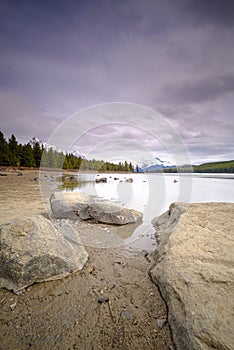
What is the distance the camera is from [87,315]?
2.22 m

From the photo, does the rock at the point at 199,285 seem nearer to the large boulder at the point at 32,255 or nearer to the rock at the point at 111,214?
the large boulder at the point at 32,255

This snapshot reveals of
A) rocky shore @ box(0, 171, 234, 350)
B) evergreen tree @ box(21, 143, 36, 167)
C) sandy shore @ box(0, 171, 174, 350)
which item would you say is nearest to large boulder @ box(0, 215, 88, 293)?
rocky shore @ box(0, 171, 234, 350)

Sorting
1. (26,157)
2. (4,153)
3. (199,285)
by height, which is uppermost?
(4,153)

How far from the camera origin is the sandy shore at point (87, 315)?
6.10 feet

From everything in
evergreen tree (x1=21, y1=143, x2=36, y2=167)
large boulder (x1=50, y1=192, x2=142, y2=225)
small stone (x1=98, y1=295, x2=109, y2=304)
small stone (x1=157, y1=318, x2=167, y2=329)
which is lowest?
small stone (x1=98, y1=295, x2=109, y2=304)

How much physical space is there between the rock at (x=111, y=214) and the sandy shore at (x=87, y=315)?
3265 millimetres

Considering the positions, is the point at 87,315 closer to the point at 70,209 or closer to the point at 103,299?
the point at 103,299

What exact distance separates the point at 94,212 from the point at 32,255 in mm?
4064

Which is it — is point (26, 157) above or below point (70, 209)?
above

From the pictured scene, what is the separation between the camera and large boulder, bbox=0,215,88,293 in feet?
8.51

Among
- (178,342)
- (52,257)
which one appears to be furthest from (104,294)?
(178,342)

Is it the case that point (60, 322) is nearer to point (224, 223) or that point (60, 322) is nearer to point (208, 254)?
point (208, 254)

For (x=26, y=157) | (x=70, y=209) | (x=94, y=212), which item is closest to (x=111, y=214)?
(x=94, y=212)

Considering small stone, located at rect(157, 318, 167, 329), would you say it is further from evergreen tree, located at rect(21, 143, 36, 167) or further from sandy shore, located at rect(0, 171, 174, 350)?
evergreen tree, located at rect(21, 143, 36, 167)
